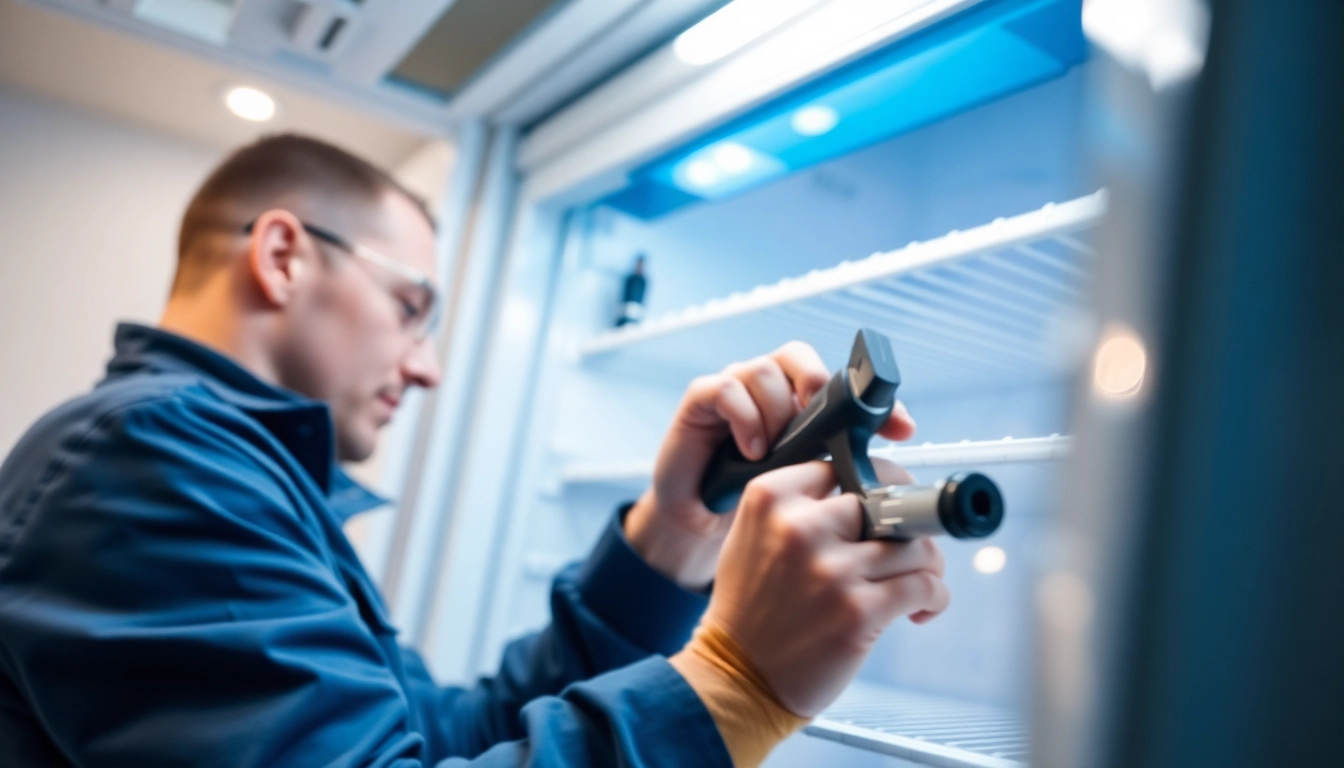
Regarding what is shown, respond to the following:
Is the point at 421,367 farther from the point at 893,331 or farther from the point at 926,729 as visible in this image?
the point at 926,729

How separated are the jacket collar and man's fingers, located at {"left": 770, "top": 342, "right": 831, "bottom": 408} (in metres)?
0.57

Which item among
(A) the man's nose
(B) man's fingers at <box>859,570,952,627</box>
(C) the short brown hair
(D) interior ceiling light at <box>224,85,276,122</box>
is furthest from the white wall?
(B) man's fingers at <box>859,570,952,627</box>

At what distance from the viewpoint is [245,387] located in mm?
1152

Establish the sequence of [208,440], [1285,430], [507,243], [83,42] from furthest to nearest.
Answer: [507,243] < [83,42] < [208,440] < [1285,430]

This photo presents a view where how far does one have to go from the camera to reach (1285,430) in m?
0.31

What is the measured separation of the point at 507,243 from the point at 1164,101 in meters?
1.35

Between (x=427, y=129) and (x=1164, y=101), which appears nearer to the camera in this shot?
(x=1164, y=101)

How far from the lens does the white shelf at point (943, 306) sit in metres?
0.82

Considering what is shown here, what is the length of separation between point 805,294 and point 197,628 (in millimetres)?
640

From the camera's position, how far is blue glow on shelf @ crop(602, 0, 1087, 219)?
0.84 m

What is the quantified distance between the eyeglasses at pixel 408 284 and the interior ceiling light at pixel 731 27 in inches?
20.1

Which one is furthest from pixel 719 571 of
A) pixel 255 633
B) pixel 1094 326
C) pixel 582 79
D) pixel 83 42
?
pixel 83 42

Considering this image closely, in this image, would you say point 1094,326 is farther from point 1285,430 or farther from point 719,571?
point 719,571

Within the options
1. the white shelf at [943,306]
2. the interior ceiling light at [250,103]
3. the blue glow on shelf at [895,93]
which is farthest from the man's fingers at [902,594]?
the interior ceiling light at [250,103]
